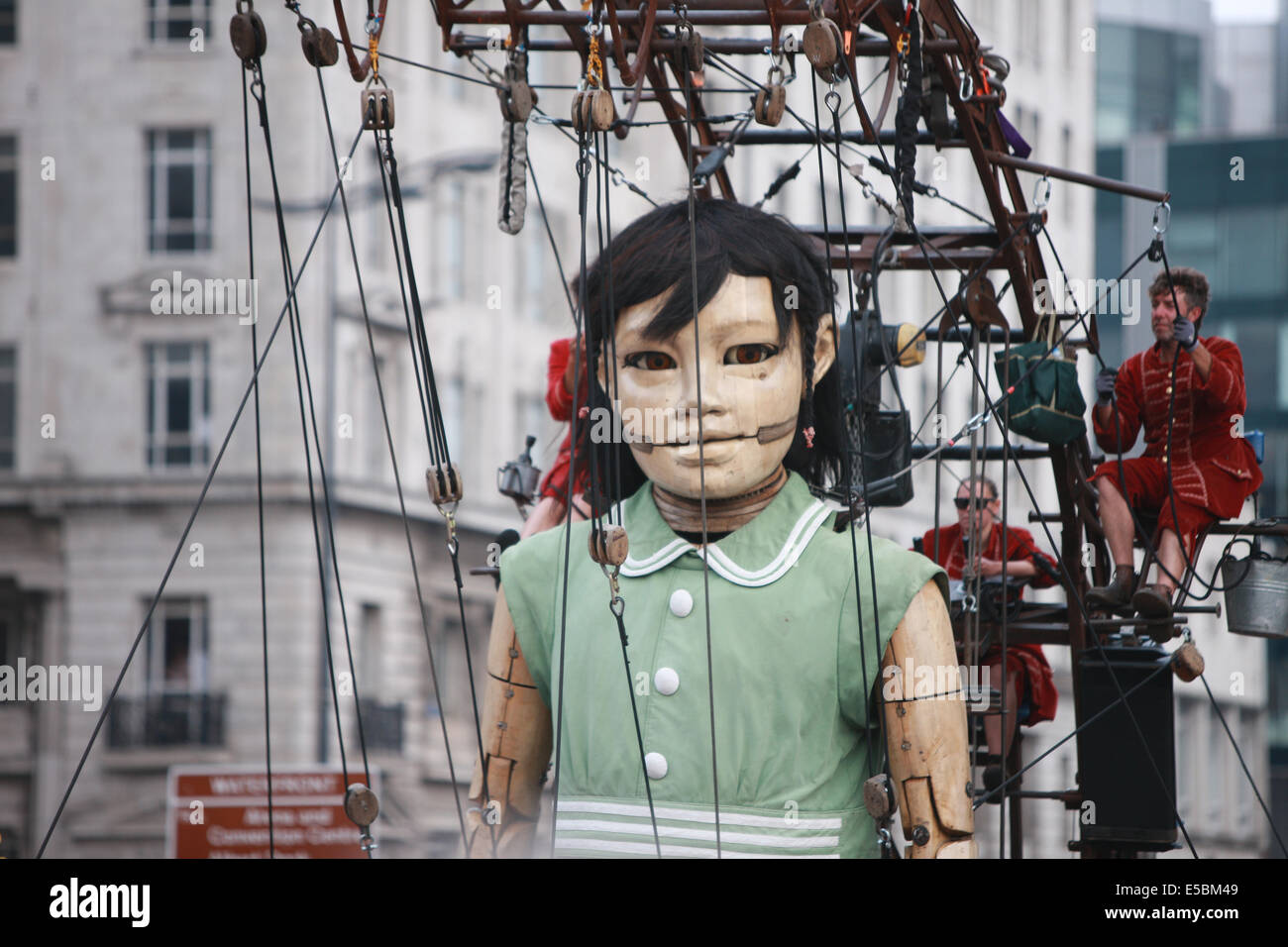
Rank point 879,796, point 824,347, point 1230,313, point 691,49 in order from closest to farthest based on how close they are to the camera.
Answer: point 879,796 < point 691,49 < point 824,347 < point 1230,313

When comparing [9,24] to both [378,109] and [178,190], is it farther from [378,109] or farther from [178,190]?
[378,109]

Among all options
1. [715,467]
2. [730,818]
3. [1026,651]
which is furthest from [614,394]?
[1026,651]

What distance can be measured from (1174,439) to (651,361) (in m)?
3.09

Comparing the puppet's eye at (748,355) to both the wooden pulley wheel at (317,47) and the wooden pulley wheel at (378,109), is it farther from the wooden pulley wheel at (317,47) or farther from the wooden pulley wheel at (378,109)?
the wooden pulley wheel at (317,47)

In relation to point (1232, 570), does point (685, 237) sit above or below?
above

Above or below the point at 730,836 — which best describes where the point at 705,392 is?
above

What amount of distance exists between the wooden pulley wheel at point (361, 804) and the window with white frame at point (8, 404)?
77.3 feet

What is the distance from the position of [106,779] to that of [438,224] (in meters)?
8.42

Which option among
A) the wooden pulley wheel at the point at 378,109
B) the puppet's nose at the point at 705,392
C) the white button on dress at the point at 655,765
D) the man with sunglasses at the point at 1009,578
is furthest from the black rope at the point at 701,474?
the man with sunglasses at the point at 1009,578

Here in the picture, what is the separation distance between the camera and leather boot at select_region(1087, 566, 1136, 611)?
6.89m

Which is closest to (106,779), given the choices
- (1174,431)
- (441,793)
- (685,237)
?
(441,793)

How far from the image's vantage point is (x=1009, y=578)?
7.25m
